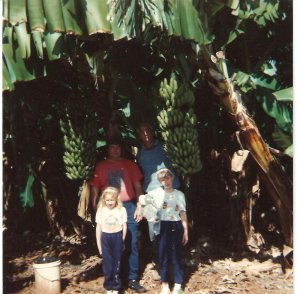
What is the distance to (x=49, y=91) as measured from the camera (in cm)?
498

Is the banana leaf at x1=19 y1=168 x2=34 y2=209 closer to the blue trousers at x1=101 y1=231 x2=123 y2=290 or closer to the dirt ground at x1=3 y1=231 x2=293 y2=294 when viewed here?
the dirt ground at x1=3 y1=231 x2=293 y2=294

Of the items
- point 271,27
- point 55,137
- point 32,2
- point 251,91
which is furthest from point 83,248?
point 32,2

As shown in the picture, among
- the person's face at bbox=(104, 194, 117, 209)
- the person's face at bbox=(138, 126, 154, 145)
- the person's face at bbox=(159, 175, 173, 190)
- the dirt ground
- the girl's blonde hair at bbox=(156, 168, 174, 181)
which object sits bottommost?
the dirt ground

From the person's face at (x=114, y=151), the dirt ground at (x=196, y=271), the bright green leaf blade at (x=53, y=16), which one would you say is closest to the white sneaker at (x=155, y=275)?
the dirt ground at (x=196, y=271)

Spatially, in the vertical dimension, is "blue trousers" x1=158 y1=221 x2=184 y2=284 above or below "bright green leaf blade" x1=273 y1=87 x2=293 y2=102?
below

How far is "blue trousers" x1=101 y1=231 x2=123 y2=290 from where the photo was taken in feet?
13.5

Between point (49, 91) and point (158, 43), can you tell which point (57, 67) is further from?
point (158, 43)

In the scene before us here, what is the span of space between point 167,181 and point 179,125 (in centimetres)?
44

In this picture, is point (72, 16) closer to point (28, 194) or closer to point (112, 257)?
point (112, 257)

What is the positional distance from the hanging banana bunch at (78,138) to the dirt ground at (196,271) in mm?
1005

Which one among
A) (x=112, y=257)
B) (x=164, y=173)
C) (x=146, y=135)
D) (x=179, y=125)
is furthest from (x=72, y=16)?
(x=112, y=257)

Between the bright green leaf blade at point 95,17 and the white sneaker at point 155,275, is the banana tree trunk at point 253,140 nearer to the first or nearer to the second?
the bright green leaf blade at point 95,17

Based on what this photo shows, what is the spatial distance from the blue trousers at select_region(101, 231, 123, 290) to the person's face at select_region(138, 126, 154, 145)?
69 centimetres

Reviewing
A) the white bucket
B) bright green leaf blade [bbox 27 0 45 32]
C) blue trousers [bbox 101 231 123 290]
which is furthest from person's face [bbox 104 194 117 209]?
bright green leaf blade [bbox 27 0 45 32]
